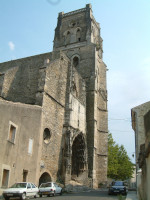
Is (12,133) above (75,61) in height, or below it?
below

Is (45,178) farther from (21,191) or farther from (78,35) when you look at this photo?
(78,35)

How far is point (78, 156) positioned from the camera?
2033 cm

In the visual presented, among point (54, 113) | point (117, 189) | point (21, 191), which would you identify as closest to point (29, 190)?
point (21, 191)

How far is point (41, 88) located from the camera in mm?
15734

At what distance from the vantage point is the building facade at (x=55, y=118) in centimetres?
1199

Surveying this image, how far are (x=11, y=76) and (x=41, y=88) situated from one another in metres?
4.17

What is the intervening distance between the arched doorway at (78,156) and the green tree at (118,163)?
1021 centimetres

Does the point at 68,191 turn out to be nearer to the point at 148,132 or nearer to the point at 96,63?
the point at 148,132

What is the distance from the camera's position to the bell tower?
72.4 ft

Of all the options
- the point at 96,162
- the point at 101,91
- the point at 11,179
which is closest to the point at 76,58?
the point at 101,91

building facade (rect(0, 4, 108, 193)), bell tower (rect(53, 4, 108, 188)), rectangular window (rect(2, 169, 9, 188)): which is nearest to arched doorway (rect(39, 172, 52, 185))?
building facade (rect(0, 4, 108, 193))

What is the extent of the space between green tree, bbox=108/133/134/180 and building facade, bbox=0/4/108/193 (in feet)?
22.6

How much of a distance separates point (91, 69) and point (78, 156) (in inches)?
404

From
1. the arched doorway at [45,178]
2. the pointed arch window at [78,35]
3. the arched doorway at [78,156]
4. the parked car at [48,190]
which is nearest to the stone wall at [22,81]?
the arched doorway at [45,178]
